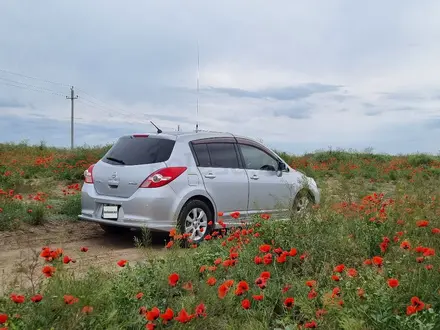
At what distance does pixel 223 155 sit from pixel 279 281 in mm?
4214

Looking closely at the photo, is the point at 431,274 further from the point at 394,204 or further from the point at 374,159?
the point at 374,159

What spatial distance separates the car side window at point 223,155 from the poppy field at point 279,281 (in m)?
2.14

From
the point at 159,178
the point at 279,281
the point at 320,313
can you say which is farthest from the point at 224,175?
the point at 320,313

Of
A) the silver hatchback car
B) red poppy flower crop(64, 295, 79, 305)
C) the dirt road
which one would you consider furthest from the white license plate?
red poppy flower crop(64, 295, 79, 305)

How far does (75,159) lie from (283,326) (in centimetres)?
1532

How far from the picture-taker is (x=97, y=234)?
8.73 meters

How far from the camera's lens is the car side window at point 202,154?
7.86 metres

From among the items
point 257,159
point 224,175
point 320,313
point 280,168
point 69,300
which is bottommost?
point 320,313

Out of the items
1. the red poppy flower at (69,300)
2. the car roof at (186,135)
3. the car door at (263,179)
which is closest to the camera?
the red poppy flower at (69,300)

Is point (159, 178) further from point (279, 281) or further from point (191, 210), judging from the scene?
point (279, 281)

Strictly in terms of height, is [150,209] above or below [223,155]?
below

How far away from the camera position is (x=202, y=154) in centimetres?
796

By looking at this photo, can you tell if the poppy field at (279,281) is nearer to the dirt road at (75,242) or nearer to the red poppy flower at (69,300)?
the red poppy flower at (69,300)

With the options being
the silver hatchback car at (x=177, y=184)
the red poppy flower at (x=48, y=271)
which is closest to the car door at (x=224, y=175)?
the silver hatchback car at (x=177, y=184)
